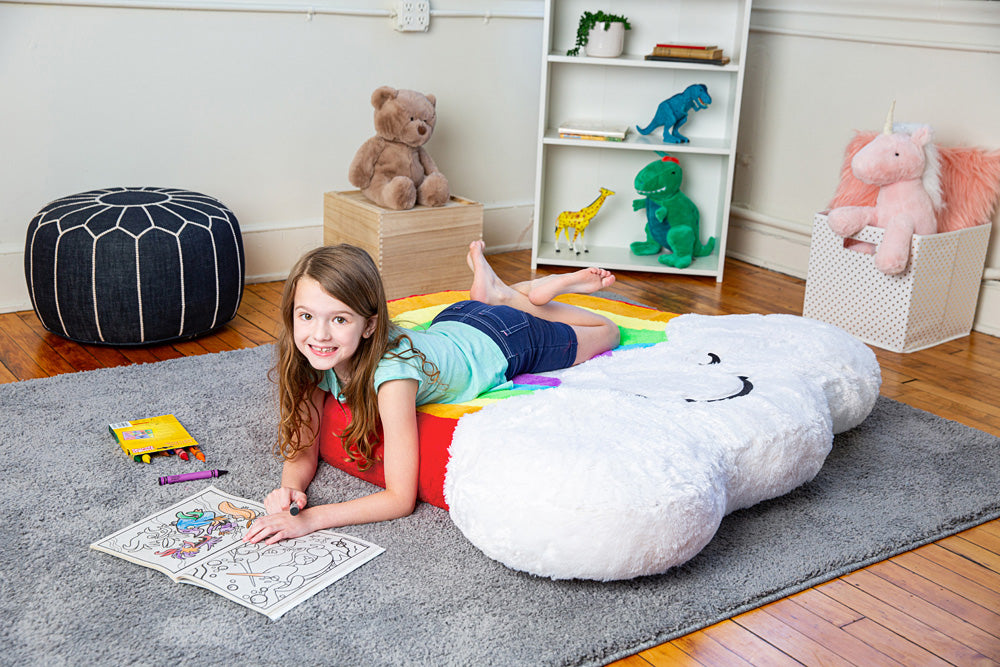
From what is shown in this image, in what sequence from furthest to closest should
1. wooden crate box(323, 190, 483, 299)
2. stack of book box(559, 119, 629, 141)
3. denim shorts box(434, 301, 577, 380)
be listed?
stack of book box(559, 119, 629, 141) → wooden crate box(323, 190, 483, 299) → denim shorts box(434, 301, 577, 380)

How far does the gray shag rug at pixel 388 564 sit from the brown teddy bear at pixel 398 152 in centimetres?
109

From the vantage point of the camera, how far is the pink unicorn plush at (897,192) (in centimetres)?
258

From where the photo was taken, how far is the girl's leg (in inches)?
81.3

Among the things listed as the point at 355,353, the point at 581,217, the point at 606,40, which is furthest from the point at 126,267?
the point at 606,40

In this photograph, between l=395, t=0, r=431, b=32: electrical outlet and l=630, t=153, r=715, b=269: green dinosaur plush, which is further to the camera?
l=630, t=153, r=715, b=269: green dinosaur plush

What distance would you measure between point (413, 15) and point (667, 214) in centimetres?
114

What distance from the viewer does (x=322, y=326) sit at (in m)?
1.54

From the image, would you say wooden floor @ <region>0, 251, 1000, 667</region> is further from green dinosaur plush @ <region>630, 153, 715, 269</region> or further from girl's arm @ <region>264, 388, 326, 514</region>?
green dinosaur plush @ <region>630, 153, 715, 269</region>

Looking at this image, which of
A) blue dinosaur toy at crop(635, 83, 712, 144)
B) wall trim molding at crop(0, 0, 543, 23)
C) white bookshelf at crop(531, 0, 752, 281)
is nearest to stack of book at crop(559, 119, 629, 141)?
white bookshelf at crop(531, 0, 752, 281)

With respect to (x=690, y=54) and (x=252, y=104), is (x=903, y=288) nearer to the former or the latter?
(x=690, y=54)

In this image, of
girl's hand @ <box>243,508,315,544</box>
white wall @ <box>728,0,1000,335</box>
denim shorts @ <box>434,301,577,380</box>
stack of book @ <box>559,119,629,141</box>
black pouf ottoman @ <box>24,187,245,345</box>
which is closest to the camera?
girl's hand @ <box>243,508,315,544</box>

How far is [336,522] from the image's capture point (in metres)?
1.57

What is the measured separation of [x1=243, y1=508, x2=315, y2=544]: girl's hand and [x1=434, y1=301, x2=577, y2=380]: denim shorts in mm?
571

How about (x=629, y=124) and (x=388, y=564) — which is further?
(x=629, y=124)
